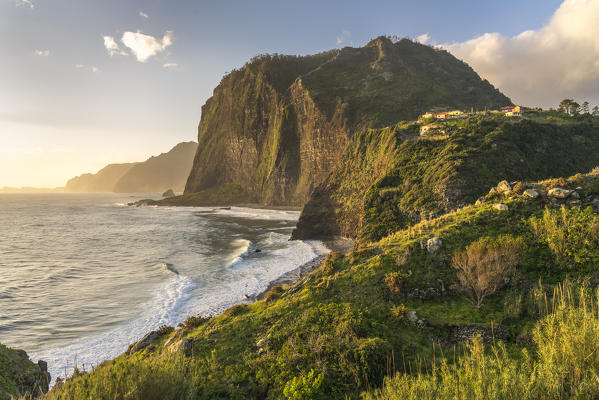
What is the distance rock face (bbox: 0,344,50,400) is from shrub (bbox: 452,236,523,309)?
13.8m

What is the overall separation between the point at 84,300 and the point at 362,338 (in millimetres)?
24533

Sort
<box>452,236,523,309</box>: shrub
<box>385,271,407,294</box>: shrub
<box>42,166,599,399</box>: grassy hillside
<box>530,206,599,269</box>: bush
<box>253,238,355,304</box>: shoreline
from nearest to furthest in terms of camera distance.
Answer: <box>42,166,599,399</box>: grassy hillside < <box>452,236,523,309</box>: shrub < <box>530,206,599,269</box>: bush < <box>385,271,407,294</box>: shrub < <box>253,238,355,304</box>: shoreline

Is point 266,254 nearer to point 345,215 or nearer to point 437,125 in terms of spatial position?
point 345,215

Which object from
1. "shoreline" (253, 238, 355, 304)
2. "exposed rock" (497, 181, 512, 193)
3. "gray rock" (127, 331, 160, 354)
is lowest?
"shoreline" (253, 238, 355, 304)

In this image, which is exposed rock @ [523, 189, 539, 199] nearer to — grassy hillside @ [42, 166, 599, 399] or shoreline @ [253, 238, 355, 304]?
grassy hillside @ [42, 166, 599, 399]

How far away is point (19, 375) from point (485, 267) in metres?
15.5

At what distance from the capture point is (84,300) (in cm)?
2233

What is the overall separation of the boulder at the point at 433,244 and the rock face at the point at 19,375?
47.4 feet

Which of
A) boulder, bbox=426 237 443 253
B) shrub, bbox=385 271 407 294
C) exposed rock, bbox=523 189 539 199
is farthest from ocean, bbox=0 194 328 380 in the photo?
exposed rock, bbox=523 189 539 199

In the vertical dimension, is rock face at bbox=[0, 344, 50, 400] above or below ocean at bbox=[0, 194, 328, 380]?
above

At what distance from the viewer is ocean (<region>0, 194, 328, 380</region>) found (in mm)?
16766

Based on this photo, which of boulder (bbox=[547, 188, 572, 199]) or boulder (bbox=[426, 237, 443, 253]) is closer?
boulder (bbox=[426, 237, 443, 253])

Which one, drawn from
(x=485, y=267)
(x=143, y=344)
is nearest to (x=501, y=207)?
(x=485, y=267)

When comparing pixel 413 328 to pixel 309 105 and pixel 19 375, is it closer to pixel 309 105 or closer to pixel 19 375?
pixel 19 375
